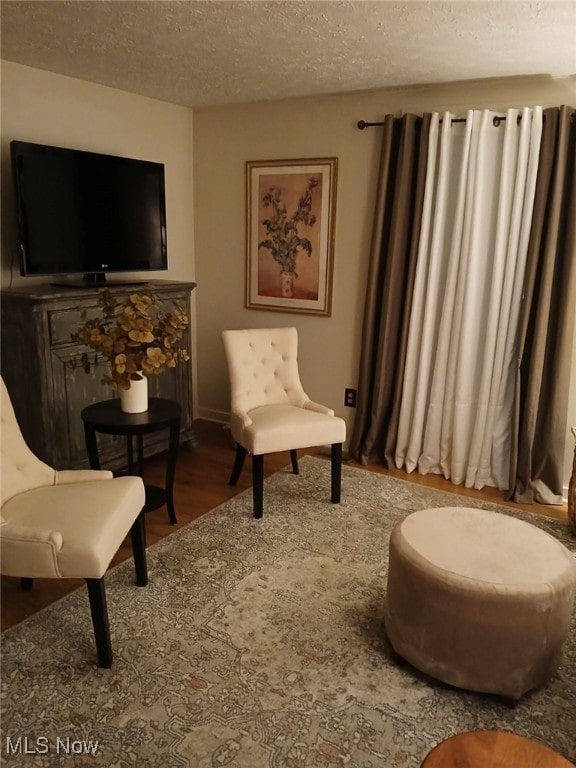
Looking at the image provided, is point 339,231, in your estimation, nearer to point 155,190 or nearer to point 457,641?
point 155,190

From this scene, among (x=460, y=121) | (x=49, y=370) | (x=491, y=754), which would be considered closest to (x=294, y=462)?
(x=49, y=370)

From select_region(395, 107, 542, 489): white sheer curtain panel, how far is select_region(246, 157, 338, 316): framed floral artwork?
721 millimetres

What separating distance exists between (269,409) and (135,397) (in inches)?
35.8

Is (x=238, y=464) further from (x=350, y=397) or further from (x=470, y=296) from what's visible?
(x=470, y=296)

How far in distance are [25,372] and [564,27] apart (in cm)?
292

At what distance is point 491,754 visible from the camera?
132 centimetres

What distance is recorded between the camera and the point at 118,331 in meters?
2.75

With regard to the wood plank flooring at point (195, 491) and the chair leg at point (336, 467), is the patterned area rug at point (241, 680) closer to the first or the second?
the wood plank flooring at point (195, 491)

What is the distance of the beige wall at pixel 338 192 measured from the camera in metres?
3.53

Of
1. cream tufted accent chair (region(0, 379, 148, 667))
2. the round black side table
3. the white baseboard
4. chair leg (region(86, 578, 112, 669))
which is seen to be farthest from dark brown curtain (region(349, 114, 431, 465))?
chair leg (region(86, 578, 112, 669))

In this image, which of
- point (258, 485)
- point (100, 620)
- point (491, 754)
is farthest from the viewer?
point (258, 485)

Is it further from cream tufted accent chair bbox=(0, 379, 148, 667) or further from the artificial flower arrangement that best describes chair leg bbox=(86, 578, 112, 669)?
the artificial flower arrangement

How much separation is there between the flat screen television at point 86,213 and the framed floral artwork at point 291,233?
28.0 inches

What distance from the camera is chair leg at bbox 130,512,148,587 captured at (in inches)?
96.9
